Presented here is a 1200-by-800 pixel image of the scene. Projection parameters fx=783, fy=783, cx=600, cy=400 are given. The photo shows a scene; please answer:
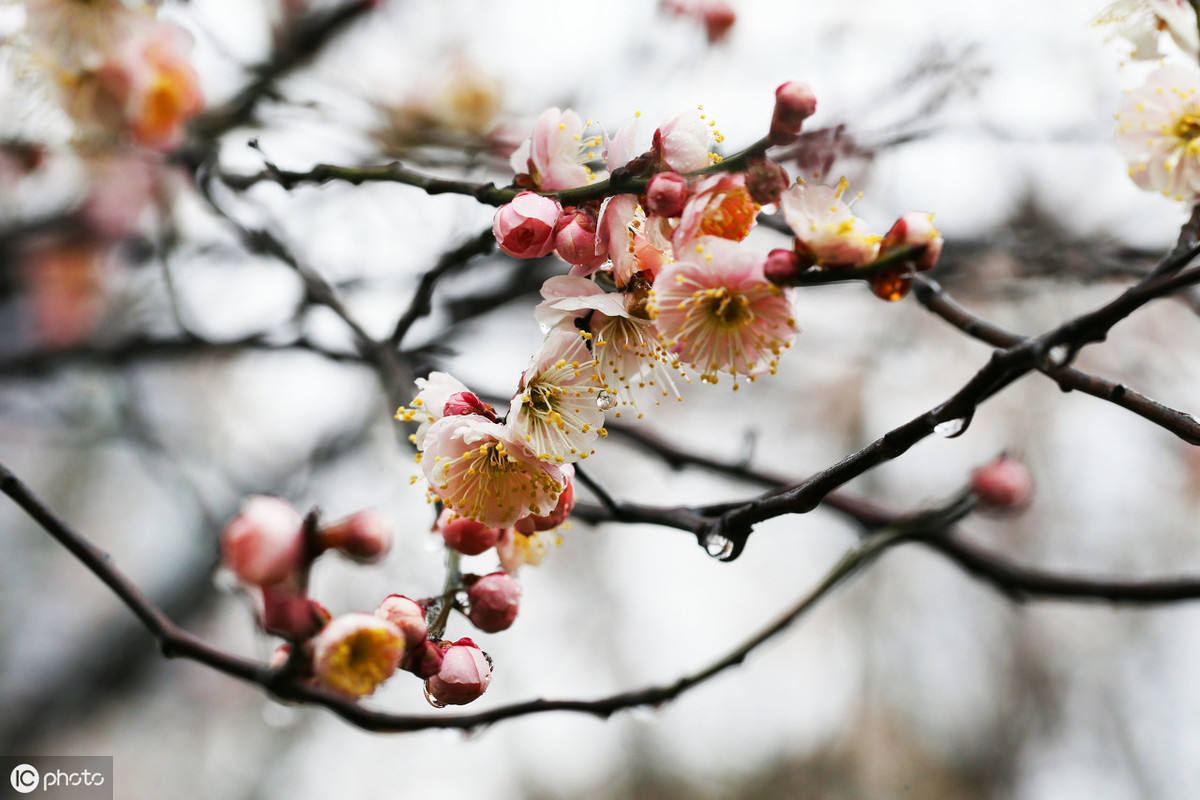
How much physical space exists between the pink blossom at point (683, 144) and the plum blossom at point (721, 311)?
94 mm

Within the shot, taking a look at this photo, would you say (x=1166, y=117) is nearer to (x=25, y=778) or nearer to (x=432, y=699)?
(x=432, y=699)

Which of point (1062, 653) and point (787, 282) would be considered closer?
point (787, 282)

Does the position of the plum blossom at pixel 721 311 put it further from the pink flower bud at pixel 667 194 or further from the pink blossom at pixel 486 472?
the pink blossom at pixel 486 472

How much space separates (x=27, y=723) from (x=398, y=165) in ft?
12.5

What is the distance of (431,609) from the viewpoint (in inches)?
39.9

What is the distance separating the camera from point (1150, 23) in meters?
1.23

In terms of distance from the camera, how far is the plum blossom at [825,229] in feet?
2.51

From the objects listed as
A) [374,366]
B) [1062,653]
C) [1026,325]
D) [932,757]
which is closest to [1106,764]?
[1062,653]

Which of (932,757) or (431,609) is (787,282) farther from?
(932,757)

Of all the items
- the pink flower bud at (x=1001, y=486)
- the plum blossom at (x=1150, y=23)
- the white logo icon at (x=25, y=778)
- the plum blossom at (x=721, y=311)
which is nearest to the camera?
the plum blossom at (x=721, y=311)

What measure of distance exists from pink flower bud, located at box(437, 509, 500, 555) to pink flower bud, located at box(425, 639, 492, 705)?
5.4 inches

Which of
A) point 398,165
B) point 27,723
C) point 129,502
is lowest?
point 129,502

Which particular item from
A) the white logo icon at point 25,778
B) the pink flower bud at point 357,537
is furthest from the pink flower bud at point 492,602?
the white logo icon at point 25,778

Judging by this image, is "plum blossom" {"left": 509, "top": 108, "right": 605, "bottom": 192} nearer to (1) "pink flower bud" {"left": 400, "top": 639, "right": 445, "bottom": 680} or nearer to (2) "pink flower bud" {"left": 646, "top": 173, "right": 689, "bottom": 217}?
(2) "pink flower bud" {"left": 646, "top": 173, "right": 689, "bottom": 217}
